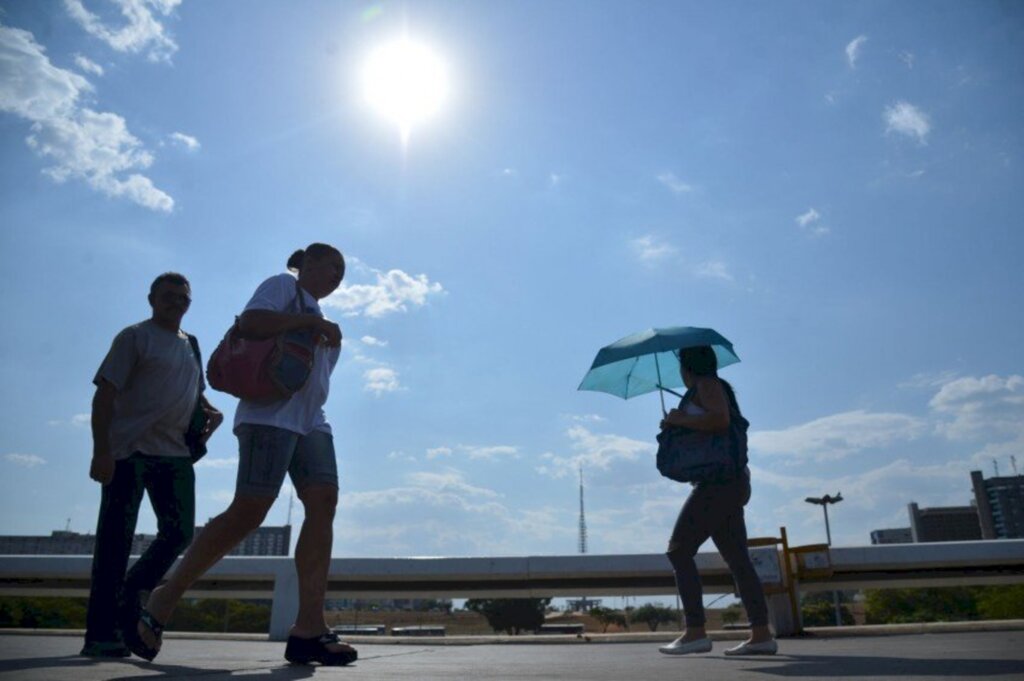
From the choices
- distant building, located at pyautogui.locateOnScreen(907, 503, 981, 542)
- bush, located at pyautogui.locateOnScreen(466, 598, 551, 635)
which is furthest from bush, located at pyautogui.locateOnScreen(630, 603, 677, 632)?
distant building, located at pyautogui.locateOnScreen(907, 503, 981, 542)

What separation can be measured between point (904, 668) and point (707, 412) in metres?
1.85

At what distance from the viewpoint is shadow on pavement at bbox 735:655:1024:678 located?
2.11m

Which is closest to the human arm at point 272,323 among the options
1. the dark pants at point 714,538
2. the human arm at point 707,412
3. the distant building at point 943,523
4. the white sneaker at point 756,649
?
the human arm at point 707,412

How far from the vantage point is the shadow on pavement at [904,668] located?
2109 mm

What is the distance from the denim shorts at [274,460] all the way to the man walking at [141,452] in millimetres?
780

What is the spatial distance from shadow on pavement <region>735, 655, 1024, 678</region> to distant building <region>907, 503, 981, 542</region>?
7117 inches

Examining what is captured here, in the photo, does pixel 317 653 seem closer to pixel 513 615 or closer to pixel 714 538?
pixel 714 538

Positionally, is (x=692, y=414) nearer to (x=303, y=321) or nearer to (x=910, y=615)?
(x=303, y=321)

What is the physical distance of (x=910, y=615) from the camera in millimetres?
68062

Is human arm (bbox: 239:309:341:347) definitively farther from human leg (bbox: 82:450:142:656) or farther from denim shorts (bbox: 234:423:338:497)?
human leg (bbox: 82:450:142:656)

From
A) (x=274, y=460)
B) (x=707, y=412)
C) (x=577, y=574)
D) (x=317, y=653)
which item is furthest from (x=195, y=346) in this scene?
(x=577, y=574)

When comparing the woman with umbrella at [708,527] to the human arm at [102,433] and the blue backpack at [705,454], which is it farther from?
the human arm at [102,433]

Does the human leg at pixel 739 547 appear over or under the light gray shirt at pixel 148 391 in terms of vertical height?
under

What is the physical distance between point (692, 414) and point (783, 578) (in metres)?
2.79
